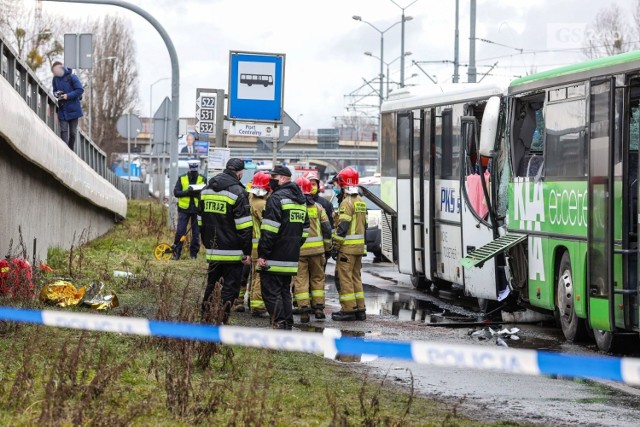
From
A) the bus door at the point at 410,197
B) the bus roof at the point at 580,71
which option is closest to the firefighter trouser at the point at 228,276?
the bus roof at the point at 580,71

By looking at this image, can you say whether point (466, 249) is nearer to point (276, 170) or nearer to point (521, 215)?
point (521, 215)

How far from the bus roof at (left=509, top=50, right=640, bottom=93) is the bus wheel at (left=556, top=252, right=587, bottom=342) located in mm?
1844

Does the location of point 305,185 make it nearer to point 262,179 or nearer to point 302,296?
point 262,179

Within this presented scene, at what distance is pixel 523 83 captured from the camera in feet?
49.9

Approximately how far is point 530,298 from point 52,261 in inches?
275

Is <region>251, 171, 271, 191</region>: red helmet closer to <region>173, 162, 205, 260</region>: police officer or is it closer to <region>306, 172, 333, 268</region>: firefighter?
<region>306, 172, 333, 268</region>: firefighter

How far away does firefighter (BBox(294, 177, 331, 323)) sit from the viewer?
50.0 ft

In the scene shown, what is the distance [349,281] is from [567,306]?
287cm

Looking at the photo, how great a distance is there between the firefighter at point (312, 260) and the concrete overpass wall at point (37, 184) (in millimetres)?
3298

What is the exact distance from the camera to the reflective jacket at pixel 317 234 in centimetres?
1524

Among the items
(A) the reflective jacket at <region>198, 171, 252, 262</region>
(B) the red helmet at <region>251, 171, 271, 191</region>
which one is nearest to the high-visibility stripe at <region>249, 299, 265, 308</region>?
(B) the red helmet at <region>251, 171, 271, 191</region>

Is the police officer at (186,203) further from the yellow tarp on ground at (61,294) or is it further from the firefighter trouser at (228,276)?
the firefighter trouser at (228,276)

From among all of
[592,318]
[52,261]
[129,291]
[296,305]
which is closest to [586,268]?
[592,318]

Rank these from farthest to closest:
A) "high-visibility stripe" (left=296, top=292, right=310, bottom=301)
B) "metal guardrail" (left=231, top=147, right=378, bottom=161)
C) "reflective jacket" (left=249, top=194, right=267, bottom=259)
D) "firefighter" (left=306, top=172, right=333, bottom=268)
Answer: "metal guardrail" (left=231, top=147, right=378, bottom=161) → "firefighter" (left=306, top=172, right=333, bottom=268) → "high-visibility stripe" (left=296, top=292, right=310, bottom=301) → "reflective jacket" (left=249, top=194, right=267, bottom=259)
